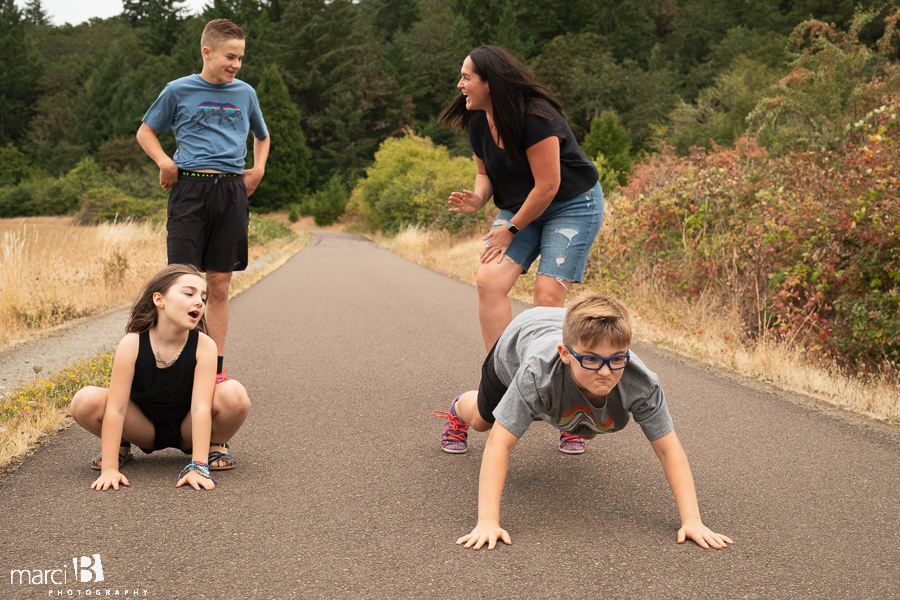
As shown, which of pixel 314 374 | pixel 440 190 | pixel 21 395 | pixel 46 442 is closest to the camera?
pixel 46 442

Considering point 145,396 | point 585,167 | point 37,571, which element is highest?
point 585,167

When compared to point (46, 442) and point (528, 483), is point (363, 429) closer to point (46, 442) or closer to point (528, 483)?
point (528, 483)

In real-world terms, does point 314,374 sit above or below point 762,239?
below

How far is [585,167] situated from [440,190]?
95.9ft

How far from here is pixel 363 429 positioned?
4516 mm

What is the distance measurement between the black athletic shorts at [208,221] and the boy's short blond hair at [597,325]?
276 cm

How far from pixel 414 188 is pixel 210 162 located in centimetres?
3278

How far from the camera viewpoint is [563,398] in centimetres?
300

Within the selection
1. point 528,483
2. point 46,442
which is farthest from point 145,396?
point 528,483

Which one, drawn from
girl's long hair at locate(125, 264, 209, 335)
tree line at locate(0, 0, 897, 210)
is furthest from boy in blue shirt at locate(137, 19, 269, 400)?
tree line at locate(0, 0, 897, 210)

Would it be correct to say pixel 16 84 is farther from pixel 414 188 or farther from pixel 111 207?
pixel 414 188

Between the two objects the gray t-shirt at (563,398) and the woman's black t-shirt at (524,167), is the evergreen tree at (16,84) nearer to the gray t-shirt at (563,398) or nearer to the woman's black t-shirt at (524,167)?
the woman's black t-shirt at (524,167)

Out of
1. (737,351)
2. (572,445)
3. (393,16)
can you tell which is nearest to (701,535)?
(572,445)

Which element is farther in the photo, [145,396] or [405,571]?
[145,396]
